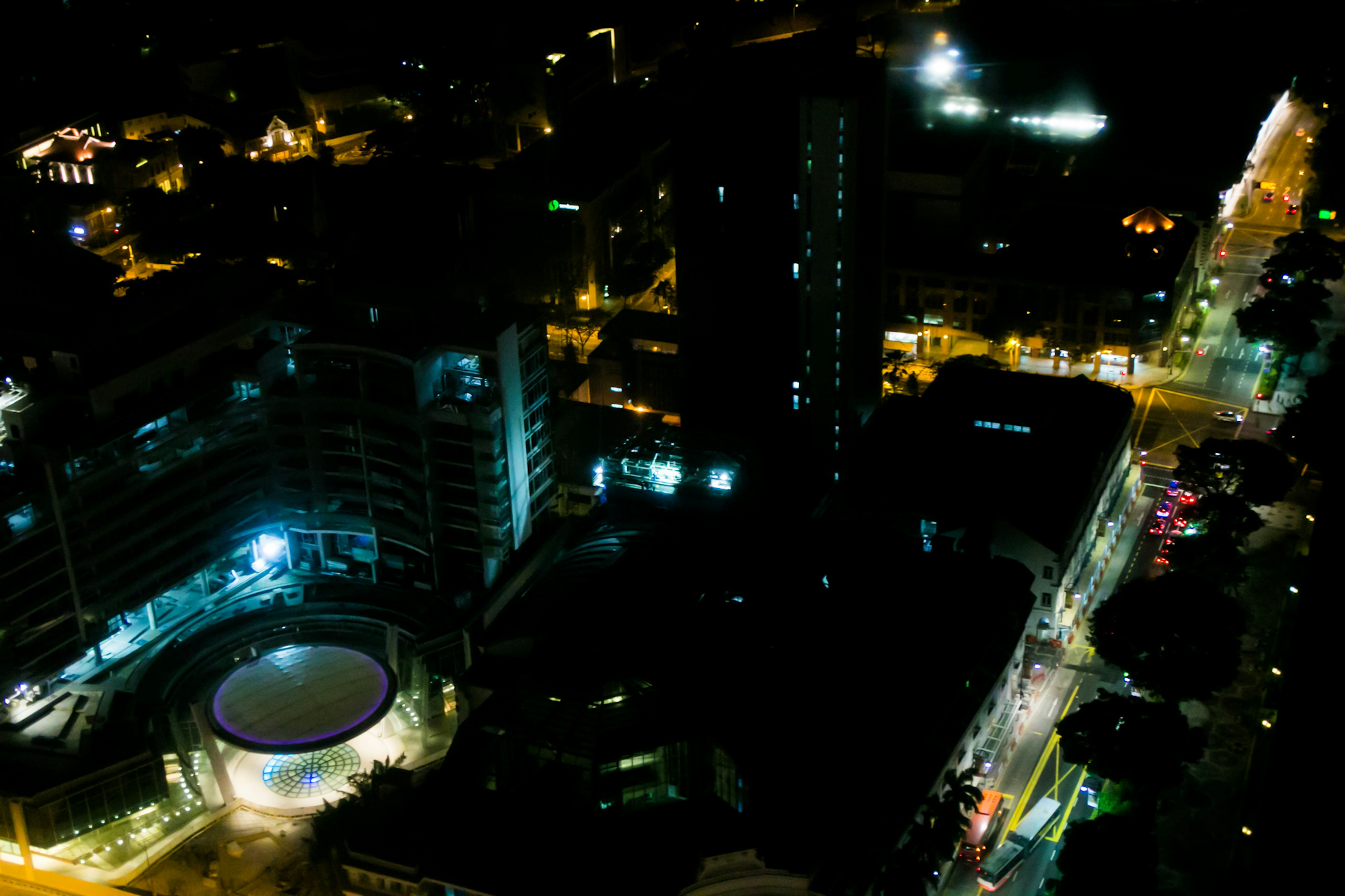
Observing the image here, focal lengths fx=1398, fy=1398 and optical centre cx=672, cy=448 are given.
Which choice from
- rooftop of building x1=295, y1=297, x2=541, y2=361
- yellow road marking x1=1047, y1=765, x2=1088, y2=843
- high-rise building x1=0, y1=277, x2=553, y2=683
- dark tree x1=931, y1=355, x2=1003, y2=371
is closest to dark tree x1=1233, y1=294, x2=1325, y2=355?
dark tree x1=931, y1=355, x2=1003, y2=371

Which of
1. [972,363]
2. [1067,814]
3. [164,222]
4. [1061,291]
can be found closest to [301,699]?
[1067,814]

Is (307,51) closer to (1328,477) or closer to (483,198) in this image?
(483,198)

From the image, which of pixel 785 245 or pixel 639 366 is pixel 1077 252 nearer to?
pixel 639 366

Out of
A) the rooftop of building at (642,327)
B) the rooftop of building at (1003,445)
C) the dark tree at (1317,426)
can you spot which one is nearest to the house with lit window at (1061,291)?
the dark tree at (1317,426)

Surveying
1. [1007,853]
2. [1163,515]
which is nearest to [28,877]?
[1007,853]

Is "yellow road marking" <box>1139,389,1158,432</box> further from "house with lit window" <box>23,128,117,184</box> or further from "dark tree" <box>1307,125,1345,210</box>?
"house with lit window" <box>23,128,117,184</box>
